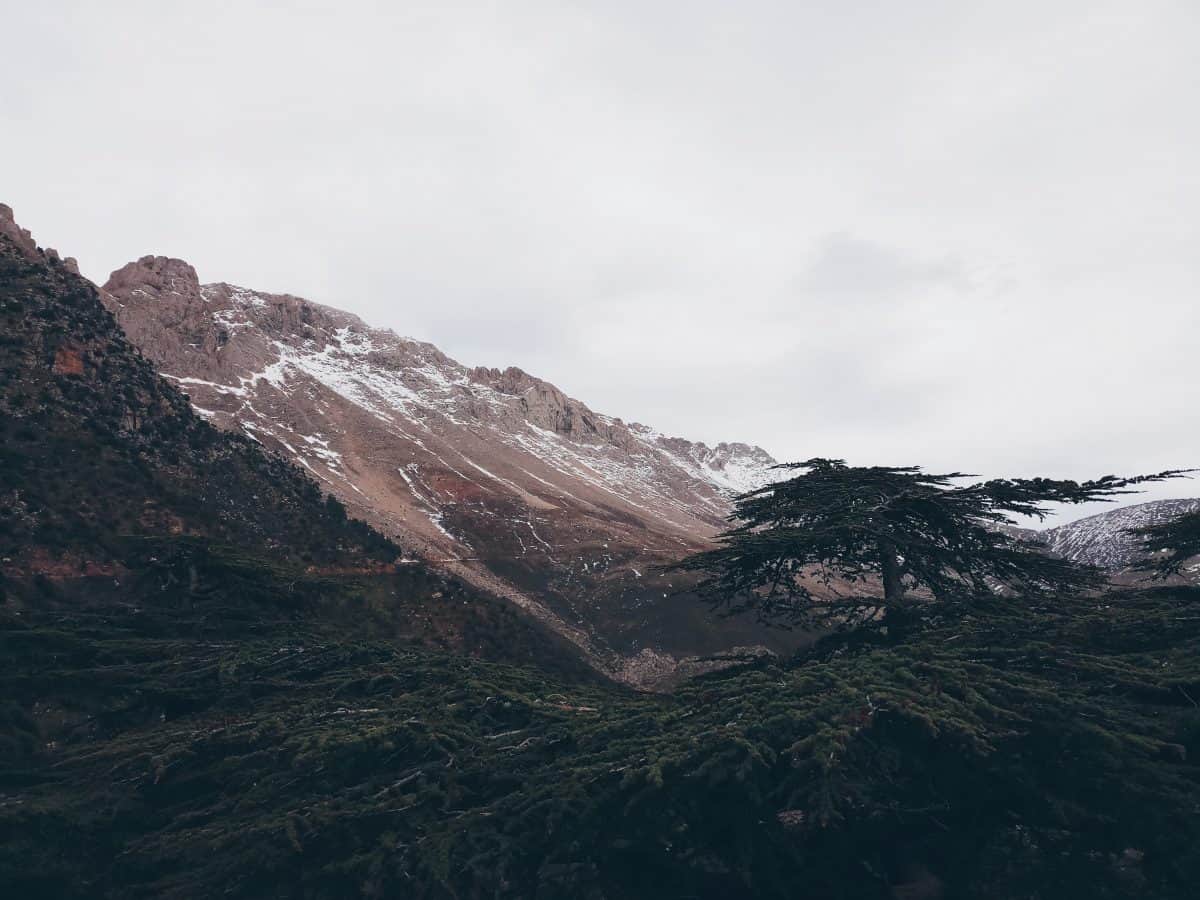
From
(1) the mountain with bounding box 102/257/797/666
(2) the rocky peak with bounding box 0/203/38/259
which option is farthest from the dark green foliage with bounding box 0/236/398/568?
(1) the mountain with bounding box 102/257/797/666

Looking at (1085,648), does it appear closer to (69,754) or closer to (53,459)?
(69,754)

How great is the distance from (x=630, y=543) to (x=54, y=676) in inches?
3038

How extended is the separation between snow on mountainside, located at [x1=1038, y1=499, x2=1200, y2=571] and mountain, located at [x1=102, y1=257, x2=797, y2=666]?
195ft

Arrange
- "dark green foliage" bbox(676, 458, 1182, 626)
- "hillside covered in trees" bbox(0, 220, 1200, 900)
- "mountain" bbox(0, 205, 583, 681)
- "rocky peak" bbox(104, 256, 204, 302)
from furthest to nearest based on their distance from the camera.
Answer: "rocky peak" bbox(104, 256, 204, 302)
"mountain" bbox(0, 205, 583, 681)
"dark green foliage" bbox(676, 458, 1182, 626)
"hillside covered in trees" bbox(0, 220, 1200, 900)

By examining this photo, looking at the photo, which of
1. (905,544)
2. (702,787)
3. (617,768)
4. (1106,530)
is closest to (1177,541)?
(905,544)

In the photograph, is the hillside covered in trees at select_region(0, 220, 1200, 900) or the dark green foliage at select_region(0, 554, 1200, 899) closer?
the dark green foliage at select_region(0, 554, 1200, 899)

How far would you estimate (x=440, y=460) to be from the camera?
374 ft

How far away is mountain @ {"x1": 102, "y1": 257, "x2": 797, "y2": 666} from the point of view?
71062mm

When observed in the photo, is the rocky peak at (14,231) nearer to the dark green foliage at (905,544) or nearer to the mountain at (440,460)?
the mountain at (440,460)

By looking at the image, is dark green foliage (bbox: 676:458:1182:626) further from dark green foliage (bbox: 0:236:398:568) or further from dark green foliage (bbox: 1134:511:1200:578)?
dark green foliage (bbox: 0:236:398:568)

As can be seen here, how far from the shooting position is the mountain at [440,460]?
7106cm

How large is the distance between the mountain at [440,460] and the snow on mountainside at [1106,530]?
195 feet

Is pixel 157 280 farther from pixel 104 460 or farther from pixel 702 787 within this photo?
pixel 702 787

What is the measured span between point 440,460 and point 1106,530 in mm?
114962
